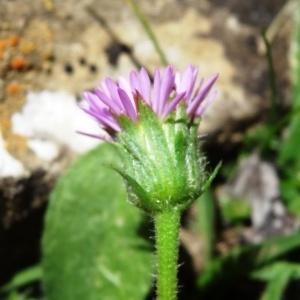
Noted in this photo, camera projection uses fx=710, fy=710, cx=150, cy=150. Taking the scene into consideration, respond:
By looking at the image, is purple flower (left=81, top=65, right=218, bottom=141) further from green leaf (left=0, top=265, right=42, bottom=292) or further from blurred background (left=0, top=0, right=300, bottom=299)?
green leaf (left=0, top=265, right=42, bottom=292)

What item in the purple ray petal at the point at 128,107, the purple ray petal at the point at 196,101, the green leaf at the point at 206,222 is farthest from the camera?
the green leaf at the point at 206,222

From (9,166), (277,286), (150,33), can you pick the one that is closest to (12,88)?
(9,166)

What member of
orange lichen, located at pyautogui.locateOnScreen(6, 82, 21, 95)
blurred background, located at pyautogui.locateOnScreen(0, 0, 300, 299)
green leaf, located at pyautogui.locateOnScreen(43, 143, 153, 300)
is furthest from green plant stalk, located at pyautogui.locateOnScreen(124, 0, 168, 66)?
orange lichen, located at pyautogui.locateOnScreen(6, 82, 21, 95)

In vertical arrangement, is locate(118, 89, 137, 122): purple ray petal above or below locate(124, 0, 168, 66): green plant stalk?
below

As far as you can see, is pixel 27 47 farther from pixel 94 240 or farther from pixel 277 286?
pixel 277 286

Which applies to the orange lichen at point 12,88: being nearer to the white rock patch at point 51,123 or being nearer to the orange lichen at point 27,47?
the white rock patch at point 51,123

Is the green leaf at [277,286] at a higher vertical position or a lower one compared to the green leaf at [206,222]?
lower

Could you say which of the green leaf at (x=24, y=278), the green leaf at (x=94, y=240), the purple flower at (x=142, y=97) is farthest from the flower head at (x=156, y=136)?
the green leaf at (x=24, y=278)
